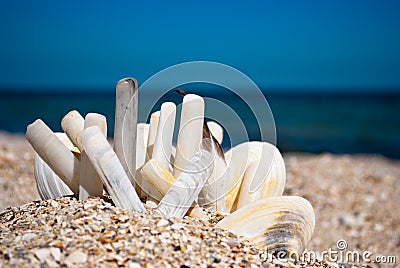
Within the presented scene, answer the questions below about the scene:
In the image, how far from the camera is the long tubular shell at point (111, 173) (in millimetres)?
1846

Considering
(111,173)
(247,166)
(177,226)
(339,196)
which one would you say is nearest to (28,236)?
(111,173)

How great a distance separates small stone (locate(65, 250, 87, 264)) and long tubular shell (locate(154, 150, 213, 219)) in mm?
403

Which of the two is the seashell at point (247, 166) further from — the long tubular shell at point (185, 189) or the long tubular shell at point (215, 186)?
the long tubular shell at point (185, 189)

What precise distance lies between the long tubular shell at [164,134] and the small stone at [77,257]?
0.73 metres

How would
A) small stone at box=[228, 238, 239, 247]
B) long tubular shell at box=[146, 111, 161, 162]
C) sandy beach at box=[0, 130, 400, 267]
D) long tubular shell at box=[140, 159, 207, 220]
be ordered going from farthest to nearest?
sandy beach at box=[0, 130, 400, 267], long tubular shell at box=[146, 111, 161, 162], long tubular shell at box=[140, 159, 207, 220], small stone at box=[228, 238, 239, 247]

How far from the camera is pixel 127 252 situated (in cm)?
156

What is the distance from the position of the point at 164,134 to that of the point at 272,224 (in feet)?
2.01

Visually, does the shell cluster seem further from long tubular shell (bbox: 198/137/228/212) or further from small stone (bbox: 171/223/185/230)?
small stone (bbox: 171/223/185/230)

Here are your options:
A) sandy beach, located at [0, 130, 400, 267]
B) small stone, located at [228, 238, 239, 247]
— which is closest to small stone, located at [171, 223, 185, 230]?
small stone, located at [228, 238, 239, 247]

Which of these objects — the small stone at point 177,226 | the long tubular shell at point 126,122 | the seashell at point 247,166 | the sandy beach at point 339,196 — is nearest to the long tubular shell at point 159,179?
the long tubular shell at point 126,122

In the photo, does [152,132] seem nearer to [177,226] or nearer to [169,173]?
[169,173]

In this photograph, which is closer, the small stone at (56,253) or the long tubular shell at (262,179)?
the small stone at (56,253)

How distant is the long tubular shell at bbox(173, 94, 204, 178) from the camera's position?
205 centimetres

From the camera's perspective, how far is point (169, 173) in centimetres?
203
